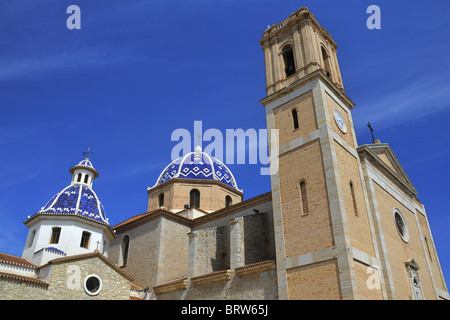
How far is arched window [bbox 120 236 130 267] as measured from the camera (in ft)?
74.7

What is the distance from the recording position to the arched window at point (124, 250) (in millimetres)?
22781

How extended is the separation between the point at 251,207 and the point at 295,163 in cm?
516

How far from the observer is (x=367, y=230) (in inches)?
620

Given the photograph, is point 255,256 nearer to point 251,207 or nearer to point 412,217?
point 251,207

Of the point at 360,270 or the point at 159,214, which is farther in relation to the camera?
the point at 159,214

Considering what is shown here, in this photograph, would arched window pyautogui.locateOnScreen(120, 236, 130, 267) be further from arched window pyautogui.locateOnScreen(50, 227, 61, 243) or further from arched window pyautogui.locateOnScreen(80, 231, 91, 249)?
arched window pyautogui.locateOnScreen(50, 227, 61, 243)

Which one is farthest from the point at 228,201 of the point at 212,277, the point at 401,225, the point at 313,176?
the point at 313,176

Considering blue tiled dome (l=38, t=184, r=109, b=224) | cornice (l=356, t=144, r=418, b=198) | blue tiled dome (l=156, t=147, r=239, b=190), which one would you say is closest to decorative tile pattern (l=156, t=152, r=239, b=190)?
blue tiled dome (l=156, t=147, r=239, b=190)

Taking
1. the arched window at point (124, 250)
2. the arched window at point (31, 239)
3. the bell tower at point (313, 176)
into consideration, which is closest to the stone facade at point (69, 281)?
the arched window at point (31, 239)

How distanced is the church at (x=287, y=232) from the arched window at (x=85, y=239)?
0.10 meters

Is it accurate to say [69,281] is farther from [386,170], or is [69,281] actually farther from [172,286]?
[386,170]

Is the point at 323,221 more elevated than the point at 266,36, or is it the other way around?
the point at 266,36
